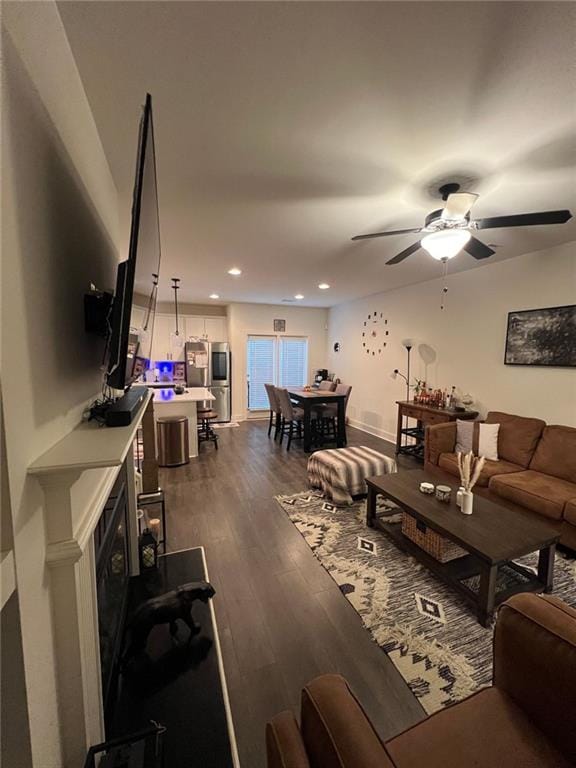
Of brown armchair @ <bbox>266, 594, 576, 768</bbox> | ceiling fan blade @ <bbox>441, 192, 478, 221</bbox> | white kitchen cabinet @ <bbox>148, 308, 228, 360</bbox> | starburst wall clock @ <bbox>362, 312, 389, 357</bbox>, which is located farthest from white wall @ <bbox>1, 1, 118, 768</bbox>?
white kitchen cabinet @ <bbox>148, 308, 228, 360</bbox>

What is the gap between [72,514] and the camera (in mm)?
824

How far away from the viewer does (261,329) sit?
6914mm

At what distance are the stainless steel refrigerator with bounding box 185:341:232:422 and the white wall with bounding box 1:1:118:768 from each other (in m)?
5.38

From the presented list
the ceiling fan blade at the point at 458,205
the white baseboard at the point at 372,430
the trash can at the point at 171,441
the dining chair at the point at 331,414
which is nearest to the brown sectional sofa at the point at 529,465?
the dining chair at the point at 331,414

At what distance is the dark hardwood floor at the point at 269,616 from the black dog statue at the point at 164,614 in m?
0.24

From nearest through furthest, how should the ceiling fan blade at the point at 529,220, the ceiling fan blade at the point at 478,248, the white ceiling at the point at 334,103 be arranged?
the white ceiling at the point at 334,103 < the ceiling fan blade at the point at 529,220 < the ceiling fan blade at the point at 478,248

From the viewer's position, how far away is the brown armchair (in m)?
0.71

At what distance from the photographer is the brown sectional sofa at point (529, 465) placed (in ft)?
7.70

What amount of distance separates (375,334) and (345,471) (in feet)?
11.1

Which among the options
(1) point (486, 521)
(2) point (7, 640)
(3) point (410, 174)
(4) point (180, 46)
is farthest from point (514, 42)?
(1) point (486, 521)

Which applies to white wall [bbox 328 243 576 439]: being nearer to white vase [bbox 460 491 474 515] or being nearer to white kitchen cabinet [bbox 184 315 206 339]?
white vase [bbox 460 491 474 515]

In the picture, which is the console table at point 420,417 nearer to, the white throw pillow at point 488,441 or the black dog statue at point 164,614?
the white throw pillow at point 488,441

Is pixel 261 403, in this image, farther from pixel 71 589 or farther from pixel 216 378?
pixel 71 589

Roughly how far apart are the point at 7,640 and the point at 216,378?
20.0ft
